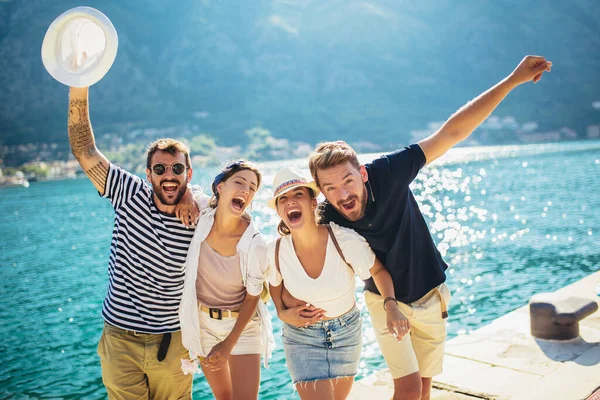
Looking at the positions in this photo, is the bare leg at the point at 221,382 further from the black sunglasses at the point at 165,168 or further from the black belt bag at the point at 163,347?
the black sunglasses at the point at 165,168

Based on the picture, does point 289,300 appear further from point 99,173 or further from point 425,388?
point 99,173

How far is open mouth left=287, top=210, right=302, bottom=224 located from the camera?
3.95m

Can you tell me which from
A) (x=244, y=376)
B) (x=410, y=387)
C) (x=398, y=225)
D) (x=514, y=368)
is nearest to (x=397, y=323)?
(x=410, y=387)

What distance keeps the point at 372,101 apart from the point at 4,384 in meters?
182

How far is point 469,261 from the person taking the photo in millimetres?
20891

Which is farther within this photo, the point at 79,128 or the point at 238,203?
the point at 79,128

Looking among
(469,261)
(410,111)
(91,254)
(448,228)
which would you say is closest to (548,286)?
(469,261)

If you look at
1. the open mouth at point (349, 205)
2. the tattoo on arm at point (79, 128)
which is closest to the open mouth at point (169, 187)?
the tattoo on arm at point (79, 128)

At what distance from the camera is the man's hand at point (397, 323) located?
3.72 metres

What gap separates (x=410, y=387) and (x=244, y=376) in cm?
123

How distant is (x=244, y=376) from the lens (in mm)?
4176

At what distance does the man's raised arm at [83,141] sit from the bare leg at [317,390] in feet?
7.39

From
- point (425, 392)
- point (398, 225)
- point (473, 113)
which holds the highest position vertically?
point (473, 113)

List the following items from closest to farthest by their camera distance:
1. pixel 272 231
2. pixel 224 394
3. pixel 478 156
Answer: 1. pixel 224 394
2. pixel 272 231
3. pixel 478 156
